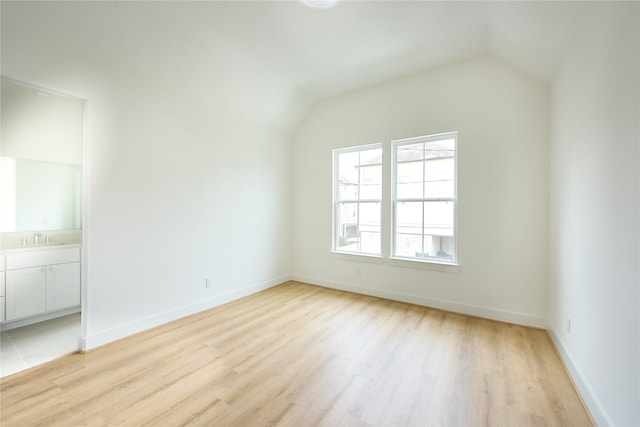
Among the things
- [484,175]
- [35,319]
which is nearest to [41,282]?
[35,319]

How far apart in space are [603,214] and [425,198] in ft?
6.73

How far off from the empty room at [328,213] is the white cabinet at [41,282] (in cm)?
2

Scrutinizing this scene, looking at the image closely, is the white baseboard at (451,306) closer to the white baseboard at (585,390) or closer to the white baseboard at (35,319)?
the white baseboard at (585,390)

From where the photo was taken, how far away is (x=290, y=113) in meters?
4.37

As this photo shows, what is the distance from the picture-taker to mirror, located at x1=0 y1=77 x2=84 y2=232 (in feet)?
9.30

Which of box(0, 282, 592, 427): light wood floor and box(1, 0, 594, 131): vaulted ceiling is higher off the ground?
box(1, 0, 594, 131): vaulted ceiling

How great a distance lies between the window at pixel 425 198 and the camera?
11.4 ft

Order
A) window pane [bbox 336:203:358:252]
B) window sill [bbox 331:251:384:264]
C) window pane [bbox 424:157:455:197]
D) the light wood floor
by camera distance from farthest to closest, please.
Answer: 1. window pane [bbox 336:203:358:252]
2. window sill [bbox 331:251:384:264]
3. window pane [bbox 424:157:455:197]
4. the light wood floor

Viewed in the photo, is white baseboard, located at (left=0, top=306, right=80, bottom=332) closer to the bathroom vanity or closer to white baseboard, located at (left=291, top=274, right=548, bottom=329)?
the bathroom vanity

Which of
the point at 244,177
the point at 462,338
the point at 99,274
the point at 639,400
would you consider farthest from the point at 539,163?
the point at 99,274

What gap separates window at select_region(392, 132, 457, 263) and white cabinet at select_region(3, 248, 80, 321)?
4.12 metres

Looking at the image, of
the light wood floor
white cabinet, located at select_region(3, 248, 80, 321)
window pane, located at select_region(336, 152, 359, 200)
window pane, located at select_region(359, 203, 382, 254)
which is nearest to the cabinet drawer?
white cabinet, located at select_region(3, 248, 80, 321)

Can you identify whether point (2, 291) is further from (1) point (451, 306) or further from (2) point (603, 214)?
(2) point (603, 214)

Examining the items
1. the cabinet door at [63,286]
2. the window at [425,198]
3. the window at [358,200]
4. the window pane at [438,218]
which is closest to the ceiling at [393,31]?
the window at [425,198]
